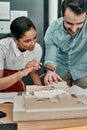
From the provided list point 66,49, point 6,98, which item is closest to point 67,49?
point 66,49

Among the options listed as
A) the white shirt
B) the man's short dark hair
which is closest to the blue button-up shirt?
the white shirt

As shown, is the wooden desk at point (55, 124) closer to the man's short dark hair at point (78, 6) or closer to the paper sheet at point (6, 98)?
the paper sheet at point (6, 98)

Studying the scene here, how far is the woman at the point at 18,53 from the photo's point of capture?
176 centimetres

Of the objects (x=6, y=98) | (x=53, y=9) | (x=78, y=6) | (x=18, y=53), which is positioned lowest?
(x=6, y=98)

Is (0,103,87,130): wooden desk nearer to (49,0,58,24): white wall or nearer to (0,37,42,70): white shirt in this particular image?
(0,37,42,70): white shirt

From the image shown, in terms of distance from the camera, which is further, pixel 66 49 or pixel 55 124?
pixel 66 49

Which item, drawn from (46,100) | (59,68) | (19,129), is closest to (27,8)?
(59,68)

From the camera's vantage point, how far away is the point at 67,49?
6.55ft

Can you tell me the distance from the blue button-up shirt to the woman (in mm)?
116

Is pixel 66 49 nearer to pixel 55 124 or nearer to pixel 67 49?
pixel 67 49

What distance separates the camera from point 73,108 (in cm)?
110

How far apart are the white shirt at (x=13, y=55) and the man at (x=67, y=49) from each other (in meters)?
0.10

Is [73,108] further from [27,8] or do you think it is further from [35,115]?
[27,8]

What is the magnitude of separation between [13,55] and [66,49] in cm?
42
